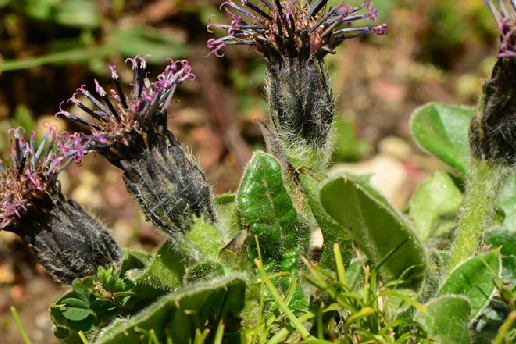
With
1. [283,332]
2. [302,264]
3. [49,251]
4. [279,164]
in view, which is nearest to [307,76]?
[279,164]

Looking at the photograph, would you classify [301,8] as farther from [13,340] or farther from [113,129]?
[13,340]

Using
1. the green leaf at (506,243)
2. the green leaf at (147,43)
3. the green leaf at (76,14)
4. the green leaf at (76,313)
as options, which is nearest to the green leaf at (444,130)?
the green leaf at (506,243)

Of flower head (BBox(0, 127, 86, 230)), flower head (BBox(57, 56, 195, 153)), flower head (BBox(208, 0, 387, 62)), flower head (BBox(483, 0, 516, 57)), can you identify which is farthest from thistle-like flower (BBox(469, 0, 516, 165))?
flower head (BBox(0, 127, 86, 230))

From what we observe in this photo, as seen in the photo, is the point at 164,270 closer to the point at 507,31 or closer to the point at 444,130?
the point at 507,31

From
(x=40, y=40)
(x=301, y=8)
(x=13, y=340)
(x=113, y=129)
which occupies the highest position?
(x=40, y=40)

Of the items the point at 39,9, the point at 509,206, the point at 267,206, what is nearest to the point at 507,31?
the point at 267,206

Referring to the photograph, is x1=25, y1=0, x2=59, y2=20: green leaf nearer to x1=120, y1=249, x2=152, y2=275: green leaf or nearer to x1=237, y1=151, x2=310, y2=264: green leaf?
x1=120, y1=249, x2=152, y2=275: green leaf

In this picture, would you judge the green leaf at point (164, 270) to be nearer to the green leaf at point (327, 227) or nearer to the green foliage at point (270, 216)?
the green foliage at point (270, 216)
